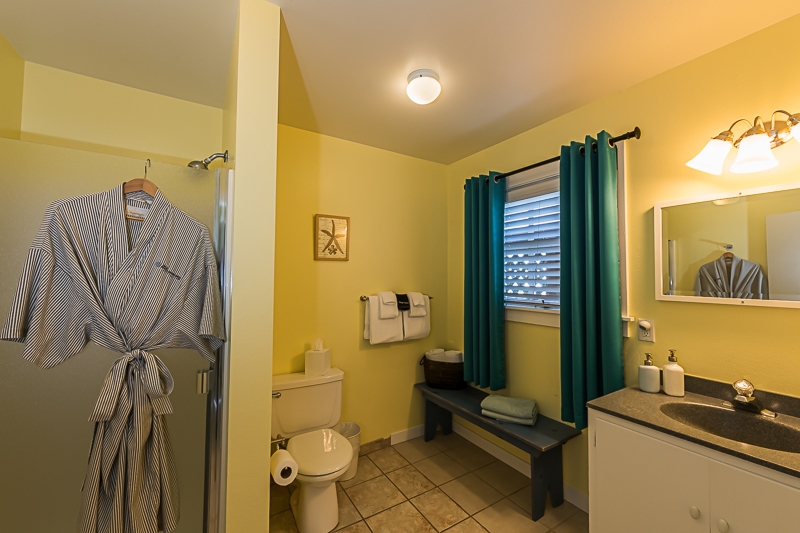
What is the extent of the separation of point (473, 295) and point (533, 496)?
50.2 inches

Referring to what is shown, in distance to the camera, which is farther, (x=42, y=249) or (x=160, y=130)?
(x=160, y=130)

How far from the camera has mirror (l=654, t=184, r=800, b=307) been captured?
4.26 ft

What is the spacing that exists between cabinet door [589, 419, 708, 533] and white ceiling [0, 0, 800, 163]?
5.35ft

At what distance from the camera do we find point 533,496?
1.85 m

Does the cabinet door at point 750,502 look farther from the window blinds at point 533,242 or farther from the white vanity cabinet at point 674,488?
the window blinds at point 533,242

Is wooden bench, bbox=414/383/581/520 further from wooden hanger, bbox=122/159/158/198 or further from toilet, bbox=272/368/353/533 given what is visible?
wooden hanger, bbox=122/159/158/198

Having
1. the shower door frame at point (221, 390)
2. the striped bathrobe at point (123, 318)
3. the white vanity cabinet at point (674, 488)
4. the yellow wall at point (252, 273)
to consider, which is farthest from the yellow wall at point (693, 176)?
the striped bathrobe at point (123, 318)

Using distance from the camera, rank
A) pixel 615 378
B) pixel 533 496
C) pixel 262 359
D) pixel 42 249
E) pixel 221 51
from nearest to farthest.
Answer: pixel 42 249 → pixel 262 359 → pixel 221 51 → pixel 615 378 → pixel 533 496

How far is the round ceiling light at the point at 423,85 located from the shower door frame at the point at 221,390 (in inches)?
38.4

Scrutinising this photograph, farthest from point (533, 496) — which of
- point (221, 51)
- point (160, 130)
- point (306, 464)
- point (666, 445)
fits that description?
point (160, 130)


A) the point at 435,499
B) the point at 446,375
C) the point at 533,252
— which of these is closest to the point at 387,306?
the point at 446,375

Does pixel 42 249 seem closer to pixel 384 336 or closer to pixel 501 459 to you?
pixel 384 336

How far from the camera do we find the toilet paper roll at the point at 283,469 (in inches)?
58.6

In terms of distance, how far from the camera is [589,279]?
178cm
